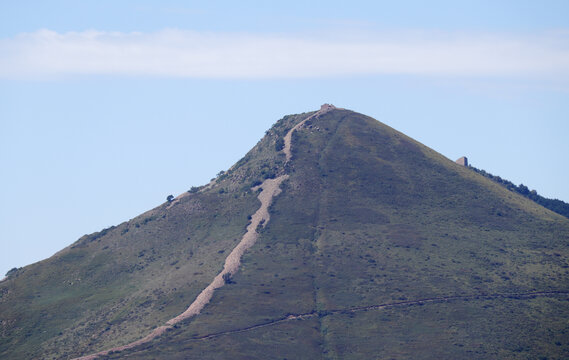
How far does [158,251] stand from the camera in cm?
19838

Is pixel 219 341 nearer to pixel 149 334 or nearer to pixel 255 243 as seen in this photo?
pixel 149 334

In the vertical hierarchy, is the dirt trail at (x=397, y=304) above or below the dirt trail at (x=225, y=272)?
below

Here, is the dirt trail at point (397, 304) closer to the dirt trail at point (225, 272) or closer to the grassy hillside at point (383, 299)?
the grassy hillside at point (383, 299)

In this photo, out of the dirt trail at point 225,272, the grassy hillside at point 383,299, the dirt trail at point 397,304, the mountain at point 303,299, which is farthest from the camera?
the dirt trail at point 225,272

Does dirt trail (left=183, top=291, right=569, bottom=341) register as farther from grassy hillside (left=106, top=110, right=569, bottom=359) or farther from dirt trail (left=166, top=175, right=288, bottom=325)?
dirt trail (left=166, top=175, right=288, bottom=325)

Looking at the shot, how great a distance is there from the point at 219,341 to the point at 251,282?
2426 cm

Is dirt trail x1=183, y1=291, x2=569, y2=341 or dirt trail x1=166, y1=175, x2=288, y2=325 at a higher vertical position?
dirt trail x1=166, y1=175, x2=288, y2=325

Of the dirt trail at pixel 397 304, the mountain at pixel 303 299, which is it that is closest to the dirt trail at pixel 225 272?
the mountain at pixel 303 299

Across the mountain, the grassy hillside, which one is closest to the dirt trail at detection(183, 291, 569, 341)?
the grassy hillside

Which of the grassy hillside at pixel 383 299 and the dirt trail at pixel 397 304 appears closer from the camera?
the grassy hillside at pixel 383 299

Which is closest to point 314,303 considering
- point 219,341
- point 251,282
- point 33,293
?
point 251,282

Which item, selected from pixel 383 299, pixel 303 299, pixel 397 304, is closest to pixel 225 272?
pixel 303 299

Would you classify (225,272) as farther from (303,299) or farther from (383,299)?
(383,299)

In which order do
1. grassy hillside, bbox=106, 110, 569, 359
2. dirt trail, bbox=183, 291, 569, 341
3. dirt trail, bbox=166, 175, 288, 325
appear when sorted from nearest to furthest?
grassy hillside, bbox=106, 110, 569, 359
dirt trail, bbox=183, 291, 569, 341
dirt trail, bbox=166, 175, 288, 325
